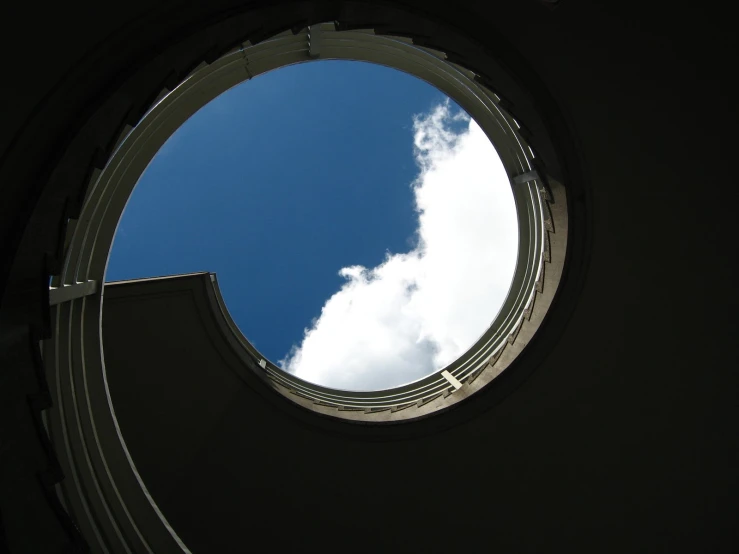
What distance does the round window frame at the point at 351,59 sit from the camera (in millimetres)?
6520

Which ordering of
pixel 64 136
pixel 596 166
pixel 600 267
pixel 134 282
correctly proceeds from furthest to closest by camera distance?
pixel 134 282 < pixel 600 267 < pixel 596 166 < pixel 64 136

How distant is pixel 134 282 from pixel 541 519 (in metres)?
9.08

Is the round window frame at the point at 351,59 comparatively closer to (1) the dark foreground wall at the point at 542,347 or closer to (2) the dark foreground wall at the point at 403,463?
(2) the dark foreground wall at the point at 403,463

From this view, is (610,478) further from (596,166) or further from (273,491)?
(273,491)

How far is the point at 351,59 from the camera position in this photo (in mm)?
8695

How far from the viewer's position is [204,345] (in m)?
7.98

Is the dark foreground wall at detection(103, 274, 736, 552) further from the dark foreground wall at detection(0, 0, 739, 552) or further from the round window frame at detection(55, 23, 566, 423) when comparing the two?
the round window frame at detection(55, 23, 566, 423)

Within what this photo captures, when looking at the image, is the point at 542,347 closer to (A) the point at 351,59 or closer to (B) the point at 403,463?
(B) the point at 403,463

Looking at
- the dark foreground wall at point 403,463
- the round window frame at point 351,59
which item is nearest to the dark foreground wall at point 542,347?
the dark foreground wall at point 403,463

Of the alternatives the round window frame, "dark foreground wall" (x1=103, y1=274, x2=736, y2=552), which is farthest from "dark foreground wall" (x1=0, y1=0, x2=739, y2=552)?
the round window frame

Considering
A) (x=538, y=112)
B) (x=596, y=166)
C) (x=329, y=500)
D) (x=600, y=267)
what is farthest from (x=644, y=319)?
(x=329, y=500)

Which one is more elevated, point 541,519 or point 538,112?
point 538,112

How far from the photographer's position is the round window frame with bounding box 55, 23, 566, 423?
6.52 m

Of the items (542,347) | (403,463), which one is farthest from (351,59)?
(403,463)
